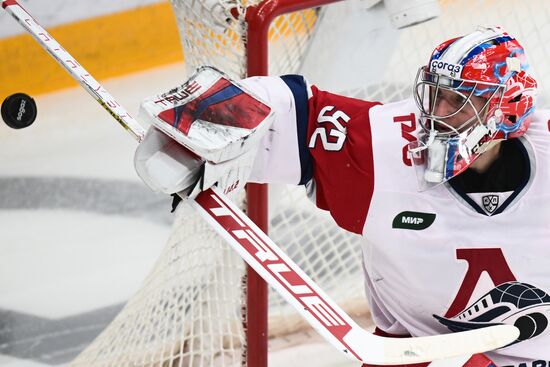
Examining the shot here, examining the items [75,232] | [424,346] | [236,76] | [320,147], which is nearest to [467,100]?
[320,147]

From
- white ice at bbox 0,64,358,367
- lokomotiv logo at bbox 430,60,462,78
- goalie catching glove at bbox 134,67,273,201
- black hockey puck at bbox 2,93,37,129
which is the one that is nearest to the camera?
goalie catching glove at bbox 134,67,273,201

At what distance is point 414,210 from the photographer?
1.75 m

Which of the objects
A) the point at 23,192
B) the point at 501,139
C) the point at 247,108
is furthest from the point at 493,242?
the point at 23,192

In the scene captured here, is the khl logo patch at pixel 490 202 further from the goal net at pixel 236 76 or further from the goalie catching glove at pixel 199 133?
the goal net at pixel 236 76

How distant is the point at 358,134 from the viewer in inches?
70.4

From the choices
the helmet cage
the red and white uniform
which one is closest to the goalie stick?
the red and white uniform

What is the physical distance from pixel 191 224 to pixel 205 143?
856 mm

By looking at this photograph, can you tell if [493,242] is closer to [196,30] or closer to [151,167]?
[151,167]

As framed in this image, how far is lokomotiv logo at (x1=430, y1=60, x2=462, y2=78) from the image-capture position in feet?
5.50

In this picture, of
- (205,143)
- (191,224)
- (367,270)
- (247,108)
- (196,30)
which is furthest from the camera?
(191,224)

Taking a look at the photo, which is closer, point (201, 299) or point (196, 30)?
point (196, 30)

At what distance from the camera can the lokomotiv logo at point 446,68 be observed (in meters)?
1.68

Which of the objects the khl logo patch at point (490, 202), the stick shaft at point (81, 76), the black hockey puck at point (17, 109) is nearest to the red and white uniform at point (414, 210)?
the khl logo patch at point (490, 202)

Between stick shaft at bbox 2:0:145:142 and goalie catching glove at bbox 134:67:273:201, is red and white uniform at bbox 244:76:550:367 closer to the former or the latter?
goalie catching glove at bbox 134:67:273:201
